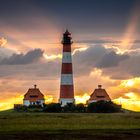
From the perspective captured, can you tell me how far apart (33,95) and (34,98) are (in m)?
0.77

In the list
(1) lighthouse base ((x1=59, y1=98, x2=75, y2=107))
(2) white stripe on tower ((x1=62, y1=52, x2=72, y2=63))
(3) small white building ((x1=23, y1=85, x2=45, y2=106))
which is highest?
(2) white stripe on tower ((x1=62, y1=52, x2=72, y2=63))

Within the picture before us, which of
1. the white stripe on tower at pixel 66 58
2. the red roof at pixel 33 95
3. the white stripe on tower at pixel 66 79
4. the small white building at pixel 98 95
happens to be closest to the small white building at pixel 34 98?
the red roof at pixel 33 95

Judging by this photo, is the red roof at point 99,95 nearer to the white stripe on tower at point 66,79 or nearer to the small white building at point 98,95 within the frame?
the small white building at point 98,95

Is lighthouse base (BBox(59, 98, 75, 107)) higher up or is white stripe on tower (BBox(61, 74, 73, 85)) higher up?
white stripe on tower (BBox(61, 74, 73, 85))

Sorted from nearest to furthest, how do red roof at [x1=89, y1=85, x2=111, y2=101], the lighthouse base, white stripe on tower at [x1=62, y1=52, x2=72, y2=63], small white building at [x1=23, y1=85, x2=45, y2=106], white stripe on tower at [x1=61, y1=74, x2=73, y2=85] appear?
1. white stripe on tower at [x1=61, y1=74, x2=73, y2=85]
2. white stripe on tower at [x1=62, y1=52, x2=72, y2=63]
3. the lighthouse base
4. red roof at [x1=89, y1=85, x2=111, y2=101]
5. small white building at [x1=23, y1=85, x2=45, y2=106]

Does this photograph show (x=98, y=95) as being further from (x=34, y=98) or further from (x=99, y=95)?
(x=34, y=98)

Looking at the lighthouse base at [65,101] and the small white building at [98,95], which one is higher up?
the small white building at [98,95]


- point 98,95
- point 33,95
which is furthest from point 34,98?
point 98,95

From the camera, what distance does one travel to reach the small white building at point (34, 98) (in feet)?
377

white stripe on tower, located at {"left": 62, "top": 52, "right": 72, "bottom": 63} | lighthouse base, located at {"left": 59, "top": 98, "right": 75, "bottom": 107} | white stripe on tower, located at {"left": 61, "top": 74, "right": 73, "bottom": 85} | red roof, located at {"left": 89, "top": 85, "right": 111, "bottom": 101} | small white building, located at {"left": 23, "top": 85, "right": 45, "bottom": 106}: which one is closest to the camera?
white stripe on tower, located at {"left": 61, "top": 74, "right": 73, "bottom": 85}

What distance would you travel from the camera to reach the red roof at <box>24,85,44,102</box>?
114875 millimetres

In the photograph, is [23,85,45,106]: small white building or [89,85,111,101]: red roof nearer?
[89,85,111,101]: red roof

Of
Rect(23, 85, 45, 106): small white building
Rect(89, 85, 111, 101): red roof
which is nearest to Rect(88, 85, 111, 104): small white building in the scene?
Rect(89, 85, 111, 101): red roof

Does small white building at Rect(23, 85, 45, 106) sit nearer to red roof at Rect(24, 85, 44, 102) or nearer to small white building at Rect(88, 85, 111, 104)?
red roof at Rect(24, 85, 44, 102)
